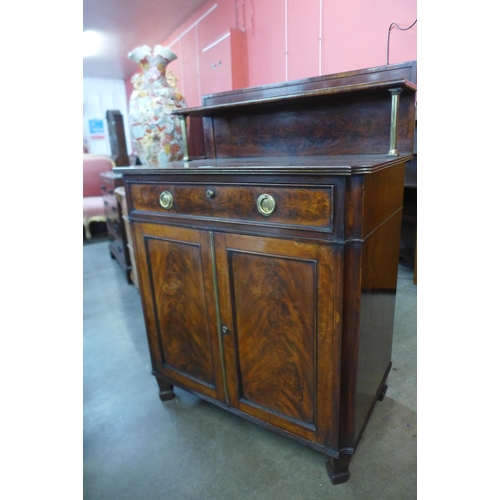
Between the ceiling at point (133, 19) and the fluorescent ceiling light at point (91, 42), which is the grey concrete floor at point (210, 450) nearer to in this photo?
the ceiling at point (133, 19)

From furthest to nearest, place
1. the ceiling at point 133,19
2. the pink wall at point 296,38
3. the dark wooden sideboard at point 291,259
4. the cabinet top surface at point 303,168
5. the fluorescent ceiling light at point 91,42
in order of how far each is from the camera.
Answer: the fluorescent ceiling light at point 91,42 < the ceiling at point 133,19 < the pink wall at point 296,38 < the dark wooden sideboard at point 291,259 < the cabinet top surface at point 303,168

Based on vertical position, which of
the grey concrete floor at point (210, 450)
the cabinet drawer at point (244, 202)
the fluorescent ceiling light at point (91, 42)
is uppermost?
the fluorescent ceiling light at point (91, 42)

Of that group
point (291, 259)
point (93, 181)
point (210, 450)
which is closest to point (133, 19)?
point (93, 181)

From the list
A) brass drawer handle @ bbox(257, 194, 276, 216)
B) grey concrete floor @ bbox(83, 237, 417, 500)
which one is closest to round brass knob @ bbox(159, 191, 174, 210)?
brass drawer handle @ bbox(257, 194, 276, 216)

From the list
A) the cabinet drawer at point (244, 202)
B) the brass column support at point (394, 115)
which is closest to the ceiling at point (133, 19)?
the cabinet drawer at point (244, 202)

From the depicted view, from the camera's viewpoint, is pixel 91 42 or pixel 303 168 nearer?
pixel 303 168

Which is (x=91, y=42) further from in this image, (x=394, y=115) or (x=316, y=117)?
(x=394, y=115)

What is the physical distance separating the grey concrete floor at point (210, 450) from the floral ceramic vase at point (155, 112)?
1.30 meters

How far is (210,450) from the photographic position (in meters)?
1.32

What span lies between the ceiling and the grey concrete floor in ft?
8.98

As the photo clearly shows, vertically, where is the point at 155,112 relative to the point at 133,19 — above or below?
below

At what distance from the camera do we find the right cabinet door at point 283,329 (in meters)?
1.00

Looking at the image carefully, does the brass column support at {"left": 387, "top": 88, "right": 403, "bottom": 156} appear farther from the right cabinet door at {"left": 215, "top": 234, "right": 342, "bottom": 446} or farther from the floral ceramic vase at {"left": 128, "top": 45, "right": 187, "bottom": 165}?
the floral ceramic vase at {"left": 128, "top": 45, "right": 187, "bottom": 165}

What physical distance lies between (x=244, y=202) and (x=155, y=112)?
151 cm
